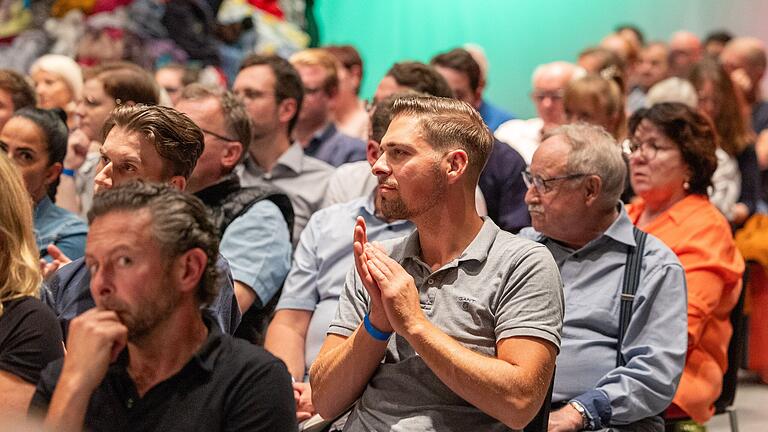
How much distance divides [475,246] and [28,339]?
3.11ft

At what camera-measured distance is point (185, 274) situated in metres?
1.99

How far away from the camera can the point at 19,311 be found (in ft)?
7.50

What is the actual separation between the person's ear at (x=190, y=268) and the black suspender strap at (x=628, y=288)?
140 cm

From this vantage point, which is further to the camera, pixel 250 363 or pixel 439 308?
pixel 439 308

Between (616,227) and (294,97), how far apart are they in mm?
1885

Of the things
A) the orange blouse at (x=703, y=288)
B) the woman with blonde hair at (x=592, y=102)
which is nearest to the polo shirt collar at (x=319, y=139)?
the woman with blonde hair at (x=592, y=102)

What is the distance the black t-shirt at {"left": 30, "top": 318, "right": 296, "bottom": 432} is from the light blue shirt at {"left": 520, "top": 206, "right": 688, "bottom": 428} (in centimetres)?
118

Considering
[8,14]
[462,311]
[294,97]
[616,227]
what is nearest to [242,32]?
[8,14]

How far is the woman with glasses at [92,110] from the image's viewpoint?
4.31 m

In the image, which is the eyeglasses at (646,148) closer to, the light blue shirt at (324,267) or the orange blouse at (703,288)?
the orange blouse at (703,288)

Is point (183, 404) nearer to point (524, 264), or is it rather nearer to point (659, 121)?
point (524, 264)

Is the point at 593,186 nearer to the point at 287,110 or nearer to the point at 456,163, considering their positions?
the point at 456,163

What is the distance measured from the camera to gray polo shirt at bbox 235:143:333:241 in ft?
13.9

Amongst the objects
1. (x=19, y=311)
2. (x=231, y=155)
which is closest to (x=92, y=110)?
(x=231, y=155)
